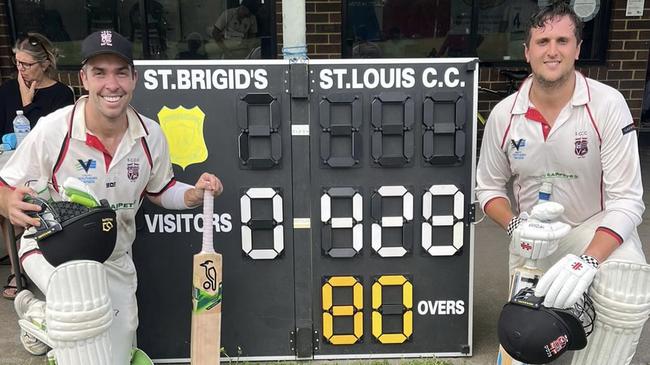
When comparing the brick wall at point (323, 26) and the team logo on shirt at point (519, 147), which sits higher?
the brick wall at point (323, 26)

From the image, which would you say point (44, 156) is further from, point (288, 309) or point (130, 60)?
point (288, 309)

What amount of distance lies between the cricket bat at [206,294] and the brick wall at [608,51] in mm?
4630

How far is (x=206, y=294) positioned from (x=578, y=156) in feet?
5.78

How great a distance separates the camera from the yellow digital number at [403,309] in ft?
10.4

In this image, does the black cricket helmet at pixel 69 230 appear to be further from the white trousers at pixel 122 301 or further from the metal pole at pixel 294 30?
the metal pole at pixel 294 30

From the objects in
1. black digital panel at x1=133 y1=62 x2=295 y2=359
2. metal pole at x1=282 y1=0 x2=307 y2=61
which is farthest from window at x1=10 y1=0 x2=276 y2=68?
black digital panel at x1=133 y1=62 x2=295 y2=359

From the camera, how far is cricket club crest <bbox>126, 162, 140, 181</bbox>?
2.72m

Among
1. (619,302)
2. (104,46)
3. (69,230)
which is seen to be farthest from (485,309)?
(104,46)

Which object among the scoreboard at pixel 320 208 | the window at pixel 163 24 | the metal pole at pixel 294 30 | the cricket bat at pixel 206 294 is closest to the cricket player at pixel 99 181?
the cricket bat at pixel 206 294

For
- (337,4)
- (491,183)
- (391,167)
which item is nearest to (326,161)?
(391,167)

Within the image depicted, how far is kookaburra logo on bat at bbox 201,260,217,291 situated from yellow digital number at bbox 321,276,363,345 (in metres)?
0.70

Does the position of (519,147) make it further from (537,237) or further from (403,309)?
(403,309)

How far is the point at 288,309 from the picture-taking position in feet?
10.5

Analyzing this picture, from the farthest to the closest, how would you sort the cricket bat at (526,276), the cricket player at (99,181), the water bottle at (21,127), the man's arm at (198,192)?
the water bottle at (21,127), the man's arm at (198,192), the cricket bat at (526,276), the cricket player at (99,181)
